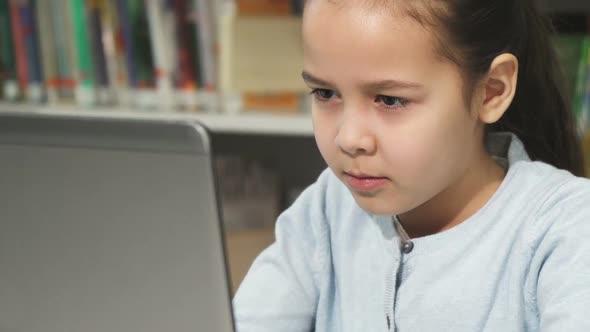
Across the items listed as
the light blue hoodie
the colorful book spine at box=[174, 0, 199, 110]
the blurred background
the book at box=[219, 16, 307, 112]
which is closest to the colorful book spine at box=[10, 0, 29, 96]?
the blurred background

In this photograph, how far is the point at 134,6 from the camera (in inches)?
69.2

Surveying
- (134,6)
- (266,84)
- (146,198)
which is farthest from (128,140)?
(134,6)

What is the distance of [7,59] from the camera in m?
1.85

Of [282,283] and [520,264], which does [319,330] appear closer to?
[282,283]

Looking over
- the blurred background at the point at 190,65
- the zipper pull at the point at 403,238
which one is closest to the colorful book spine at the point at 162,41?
the blurred background at the point at 190,65

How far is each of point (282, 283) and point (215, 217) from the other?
1.26ft

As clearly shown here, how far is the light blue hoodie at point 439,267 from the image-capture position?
0.69 meters

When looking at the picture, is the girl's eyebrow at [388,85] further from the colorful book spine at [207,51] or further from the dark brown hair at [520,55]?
the colorful book spine at [207,51]

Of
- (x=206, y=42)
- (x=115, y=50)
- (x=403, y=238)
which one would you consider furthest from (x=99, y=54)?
(x=403, y=238)

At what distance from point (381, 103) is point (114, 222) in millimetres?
288

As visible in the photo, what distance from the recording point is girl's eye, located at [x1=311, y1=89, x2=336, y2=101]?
29.1 inches

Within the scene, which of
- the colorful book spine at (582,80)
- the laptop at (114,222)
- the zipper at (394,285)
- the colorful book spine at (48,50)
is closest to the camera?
the laptop at (114,222)

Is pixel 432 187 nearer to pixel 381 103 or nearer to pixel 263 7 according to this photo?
pixel 381 103

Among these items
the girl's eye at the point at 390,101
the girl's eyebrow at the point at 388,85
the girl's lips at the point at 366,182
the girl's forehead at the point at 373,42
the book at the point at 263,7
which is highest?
the book at the point at 263,7
